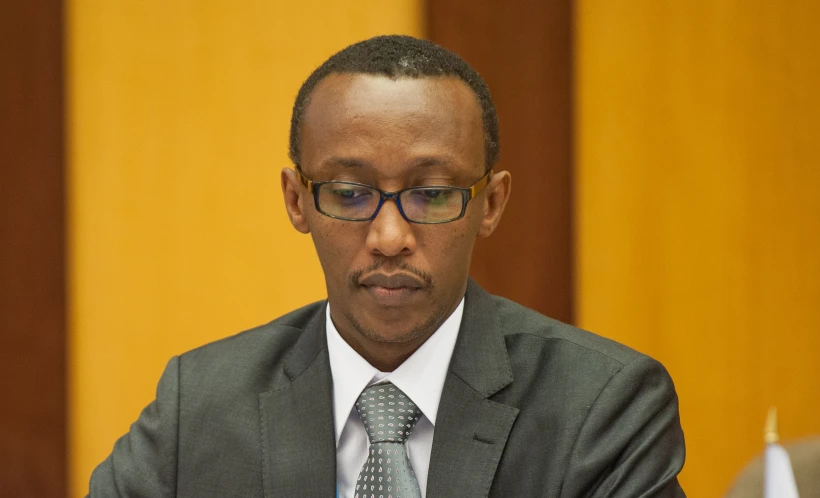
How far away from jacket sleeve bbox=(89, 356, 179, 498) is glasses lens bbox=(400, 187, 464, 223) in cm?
58

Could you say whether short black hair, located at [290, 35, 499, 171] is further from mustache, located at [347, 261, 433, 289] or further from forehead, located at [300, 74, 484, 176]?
mustache, located at [347, 261, 433, 289]

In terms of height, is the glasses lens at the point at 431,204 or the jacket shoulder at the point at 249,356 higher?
the glasses lens at the point at 431,204

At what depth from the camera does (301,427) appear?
5.34 ft

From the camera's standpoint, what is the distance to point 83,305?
2688 millimetres

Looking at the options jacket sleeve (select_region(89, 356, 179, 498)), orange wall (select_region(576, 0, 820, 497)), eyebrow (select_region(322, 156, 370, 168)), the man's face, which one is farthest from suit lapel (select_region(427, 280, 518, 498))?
orange wall (select_region(576, 0, 820, 497))

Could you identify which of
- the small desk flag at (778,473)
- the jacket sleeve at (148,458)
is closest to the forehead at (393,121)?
the jacket sleeve at (148,458)

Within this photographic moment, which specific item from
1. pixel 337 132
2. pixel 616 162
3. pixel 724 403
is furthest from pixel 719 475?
pixel 337 132

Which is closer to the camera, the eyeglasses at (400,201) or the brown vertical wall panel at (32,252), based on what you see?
the eyeglasses at (400,201)

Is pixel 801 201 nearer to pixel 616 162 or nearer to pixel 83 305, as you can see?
pixel 616 162

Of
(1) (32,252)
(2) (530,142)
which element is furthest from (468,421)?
(1) (32,252)

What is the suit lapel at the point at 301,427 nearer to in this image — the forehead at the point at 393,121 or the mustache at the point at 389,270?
the mustache at the point at 389,270

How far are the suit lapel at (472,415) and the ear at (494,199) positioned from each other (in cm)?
15

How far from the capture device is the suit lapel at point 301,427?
1.58 meters

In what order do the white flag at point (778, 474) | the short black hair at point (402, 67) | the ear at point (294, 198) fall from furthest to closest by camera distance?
the ear at point (294, 198), the short black hair at point (402, 67), the white flag at point (778, 474)
